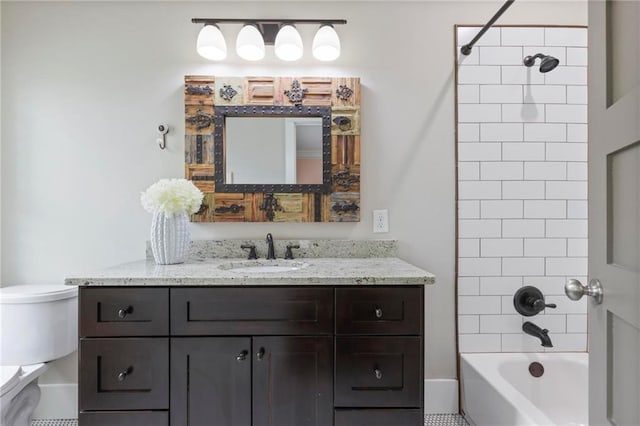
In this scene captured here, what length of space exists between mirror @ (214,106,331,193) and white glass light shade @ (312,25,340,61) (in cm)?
28

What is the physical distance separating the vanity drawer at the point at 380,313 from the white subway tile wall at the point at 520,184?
76cm

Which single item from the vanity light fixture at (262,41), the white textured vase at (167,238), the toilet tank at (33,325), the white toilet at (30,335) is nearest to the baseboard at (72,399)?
the white toilet at (30,335)

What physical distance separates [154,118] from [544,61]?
219 centimetres

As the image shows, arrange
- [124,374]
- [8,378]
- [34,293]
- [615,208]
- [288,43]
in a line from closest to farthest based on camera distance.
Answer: [615,208]
[124,374]
[8,378]
[34,293]
[288,43]

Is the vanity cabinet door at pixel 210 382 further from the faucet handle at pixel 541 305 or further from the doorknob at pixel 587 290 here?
the faucet handle at pixel 541 305

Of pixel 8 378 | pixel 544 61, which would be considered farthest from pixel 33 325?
pixel 544 61

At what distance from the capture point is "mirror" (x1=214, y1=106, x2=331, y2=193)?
1960 millimetres

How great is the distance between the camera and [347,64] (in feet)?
6.56

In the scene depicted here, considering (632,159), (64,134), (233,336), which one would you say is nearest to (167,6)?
(64,134)

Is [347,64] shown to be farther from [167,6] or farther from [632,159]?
[632,159]

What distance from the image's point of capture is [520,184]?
197 cm

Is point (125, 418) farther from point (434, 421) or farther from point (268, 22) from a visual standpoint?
point (268, 22)

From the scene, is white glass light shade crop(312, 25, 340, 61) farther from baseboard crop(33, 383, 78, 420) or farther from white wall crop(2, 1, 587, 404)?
baseboard crop(33, 383, 78, 420)

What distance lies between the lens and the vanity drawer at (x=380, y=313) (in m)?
1.36
